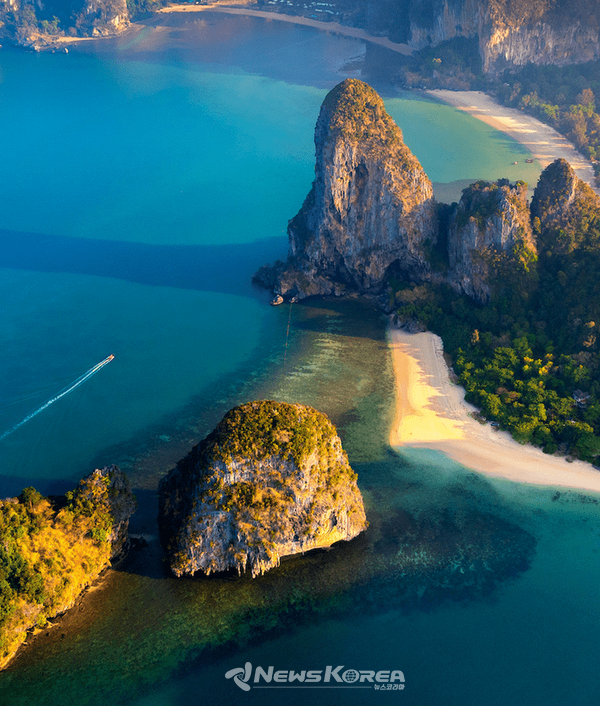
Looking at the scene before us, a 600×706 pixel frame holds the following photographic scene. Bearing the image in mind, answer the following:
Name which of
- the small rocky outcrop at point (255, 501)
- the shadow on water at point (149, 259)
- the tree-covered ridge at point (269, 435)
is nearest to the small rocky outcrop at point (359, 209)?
the shadow on water at point (149, 259)

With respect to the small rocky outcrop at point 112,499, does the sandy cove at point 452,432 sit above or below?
above

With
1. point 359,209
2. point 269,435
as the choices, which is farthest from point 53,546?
point 359,209

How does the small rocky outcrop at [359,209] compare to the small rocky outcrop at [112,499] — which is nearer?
the small rocky outcrop at [112,499]

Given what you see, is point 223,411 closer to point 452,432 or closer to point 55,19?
point 452,432

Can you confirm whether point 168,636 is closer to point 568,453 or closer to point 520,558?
point 520,558

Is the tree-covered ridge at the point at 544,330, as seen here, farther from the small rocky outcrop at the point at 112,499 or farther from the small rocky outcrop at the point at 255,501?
the small rocky outcrop at the point at 112,499

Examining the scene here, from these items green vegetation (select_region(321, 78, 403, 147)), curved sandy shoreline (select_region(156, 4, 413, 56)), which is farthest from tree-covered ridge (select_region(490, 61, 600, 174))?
green vegetation (select_region(321, 78, 403, 147))

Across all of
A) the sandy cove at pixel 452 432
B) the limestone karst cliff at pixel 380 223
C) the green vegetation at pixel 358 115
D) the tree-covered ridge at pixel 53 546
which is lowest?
the tree-covered ridge at pixel 53 546
